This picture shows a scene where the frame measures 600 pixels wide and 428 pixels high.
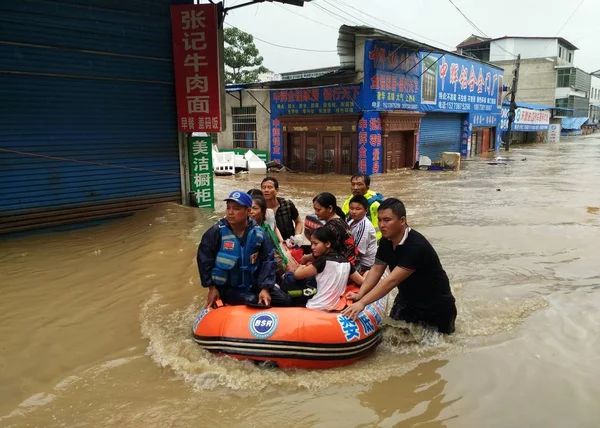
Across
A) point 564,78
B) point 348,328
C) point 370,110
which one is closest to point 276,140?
point 370,110

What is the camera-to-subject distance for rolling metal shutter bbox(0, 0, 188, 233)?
792 centimetres

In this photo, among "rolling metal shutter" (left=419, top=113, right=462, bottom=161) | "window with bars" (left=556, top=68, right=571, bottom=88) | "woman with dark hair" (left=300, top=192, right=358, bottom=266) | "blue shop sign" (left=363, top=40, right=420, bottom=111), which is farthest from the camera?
"window with bars" (left=556, top=68, right=571, bottom=88)

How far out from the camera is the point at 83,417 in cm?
351

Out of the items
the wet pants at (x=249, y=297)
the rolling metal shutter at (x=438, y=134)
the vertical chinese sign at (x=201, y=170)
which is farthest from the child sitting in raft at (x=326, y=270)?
the rolling metal shutter at (x=438, y=134)

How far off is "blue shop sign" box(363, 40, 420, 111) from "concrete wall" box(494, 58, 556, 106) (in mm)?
34517

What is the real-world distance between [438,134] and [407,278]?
22.9 meters

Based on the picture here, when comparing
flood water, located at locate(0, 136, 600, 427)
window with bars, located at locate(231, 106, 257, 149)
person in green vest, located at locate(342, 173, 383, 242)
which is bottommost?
flood water, located at locate(0, 136, 600, 427)

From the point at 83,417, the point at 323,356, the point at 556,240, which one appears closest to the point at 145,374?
the point at 83,417

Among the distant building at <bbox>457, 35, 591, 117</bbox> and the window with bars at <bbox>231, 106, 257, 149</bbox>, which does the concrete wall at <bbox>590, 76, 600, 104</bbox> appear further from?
the window with bars at <bbox>231, 106, 257, 149</bbox>

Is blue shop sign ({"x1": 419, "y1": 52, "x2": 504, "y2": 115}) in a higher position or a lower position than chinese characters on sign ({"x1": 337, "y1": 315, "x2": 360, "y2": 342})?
higher

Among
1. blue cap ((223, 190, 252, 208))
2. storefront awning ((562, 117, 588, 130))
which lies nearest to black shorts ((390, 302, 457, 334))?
blue cap ((223, 190, 252, 208))

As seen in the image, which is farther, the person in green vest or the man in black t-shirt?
the person in green vest

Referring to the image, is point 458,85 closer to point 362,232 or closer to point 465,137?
point 465,137

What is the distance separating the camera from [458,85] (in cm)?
2603
